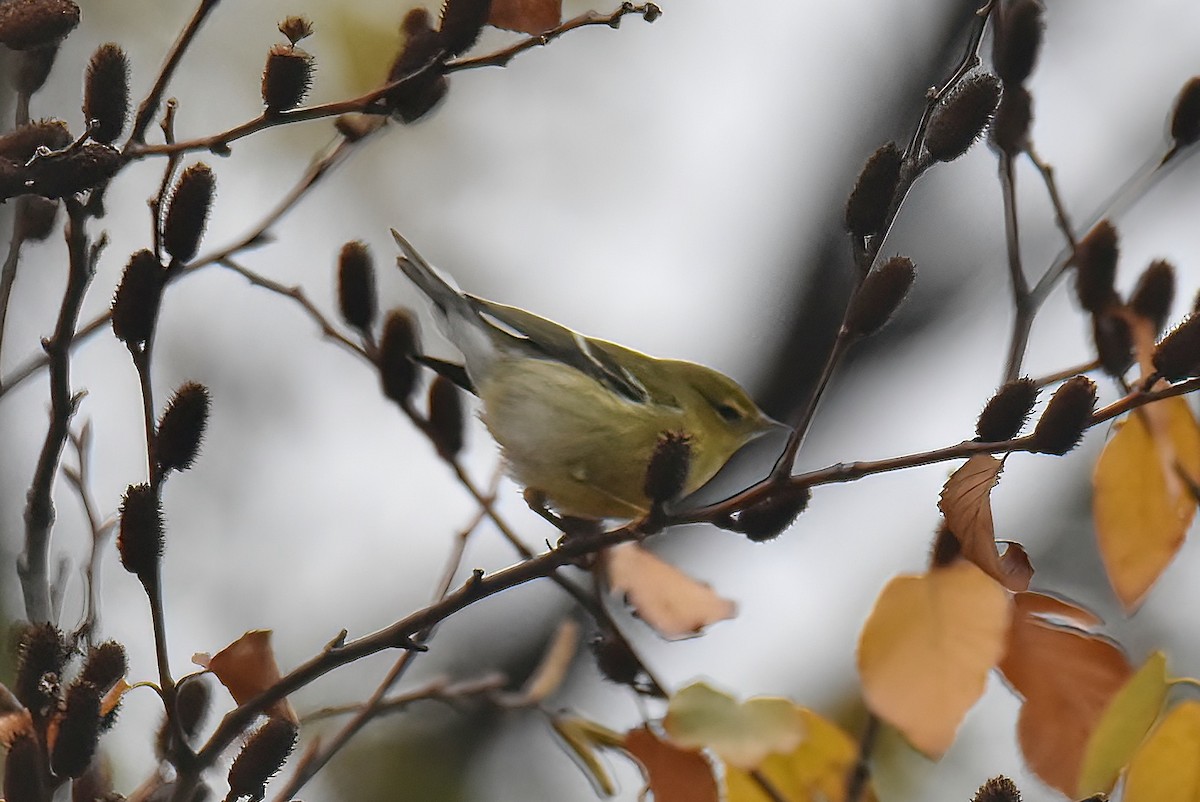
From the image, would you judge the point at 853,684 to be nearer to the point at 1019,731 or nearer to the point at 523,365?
the point at 523,365

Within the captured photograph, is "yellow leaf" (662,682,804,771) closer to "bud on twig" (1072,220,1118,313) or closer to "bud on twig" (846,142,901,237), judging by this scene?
"bud on twig" (846,142,901,237)

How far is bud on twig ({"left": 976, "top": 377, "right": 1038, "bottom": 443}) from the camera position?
1.04 meters

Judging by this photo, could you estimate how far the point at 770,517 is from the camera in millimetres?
1193

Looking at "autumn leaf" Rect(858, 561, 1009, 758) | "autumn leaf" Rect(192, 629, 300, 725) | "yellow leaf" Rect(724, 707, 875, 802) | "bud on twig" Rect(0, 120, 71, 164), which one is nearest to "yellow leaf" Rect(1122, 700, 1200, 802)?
"autumn leaf" Rect(858, 561, 1009, 758)

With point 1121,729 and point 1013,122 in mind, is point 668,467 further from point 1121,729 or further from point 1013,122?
point 1013,122

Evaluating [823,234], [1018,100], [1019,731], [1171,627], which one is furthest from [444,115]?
[1019,731]

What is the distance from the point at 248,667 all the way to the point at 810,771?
0.60m

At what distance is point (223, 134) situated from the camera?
120 cm

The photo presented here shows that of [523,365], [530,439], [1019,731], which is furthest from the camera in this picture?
[523,365]

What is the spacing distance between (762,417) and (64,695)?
74.5 inches

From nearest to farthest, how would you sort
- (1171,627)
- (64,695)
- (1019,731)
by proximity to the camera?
1. (64,695)
2. (1019,731)
3. (1171,627)

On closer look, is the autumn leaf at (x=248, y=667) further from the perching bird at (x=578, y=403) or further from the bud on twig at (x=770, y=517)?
the perching bird at (x=578, y=403)

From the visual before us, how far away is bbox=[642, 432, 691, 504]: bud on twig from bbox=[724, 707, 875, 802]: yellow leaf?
32 centimetres

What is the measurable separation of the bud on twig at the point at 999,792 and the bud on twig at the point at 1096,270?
23.2 inches
